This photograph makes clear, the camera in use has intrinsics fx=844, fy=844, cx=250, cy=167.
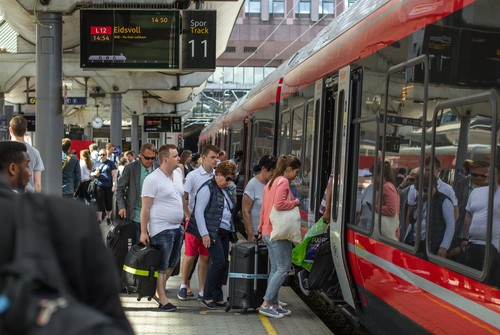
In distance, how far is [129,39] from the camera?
40.4 feet

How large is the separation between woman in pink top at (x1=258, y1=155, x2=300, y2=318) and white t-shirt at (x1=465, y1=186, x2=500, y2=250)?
359 centimetres

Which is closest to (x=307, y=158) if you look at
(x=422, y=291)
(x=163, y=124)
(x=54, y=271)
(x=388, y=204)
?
(x=388, y=204)

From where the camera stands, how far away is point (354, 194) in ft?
23.2

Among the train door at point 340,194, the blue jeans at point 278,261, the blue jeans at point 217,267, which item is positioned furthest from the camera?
the blue jeans at point 217,267

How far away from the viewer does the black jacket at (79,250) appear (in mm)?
1807

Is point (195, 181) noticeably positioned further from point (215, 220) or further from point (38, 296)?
point (38, 296)

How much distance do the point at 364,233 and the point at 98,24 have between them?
6903mm

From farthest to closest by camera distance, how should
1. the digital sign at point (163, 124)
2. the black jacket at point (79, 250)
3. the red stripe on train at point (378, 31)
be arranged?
1. the digital sign at point (163, 124)
2. the red stripe on train at point (378, 31)
3. the black jacket at point (79, 250)

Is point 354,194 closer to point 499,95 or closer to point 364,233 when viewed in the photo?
A: point 364,233

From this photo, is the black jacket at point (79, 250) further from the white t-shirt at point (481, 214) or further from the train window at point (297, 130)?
the train window at point (297, 130)

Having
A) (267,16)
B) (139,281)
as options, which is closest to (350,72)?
(139,281)

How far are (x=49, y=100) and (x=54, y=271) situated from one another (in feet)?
32.2

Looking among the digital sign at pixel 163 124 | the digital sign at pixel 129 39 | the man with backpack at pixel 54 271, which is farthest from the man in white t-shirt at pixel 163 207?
the digital sign at pixel 163 124

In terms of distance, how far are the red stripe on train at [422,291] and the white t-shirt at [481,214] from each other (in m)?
0.23
